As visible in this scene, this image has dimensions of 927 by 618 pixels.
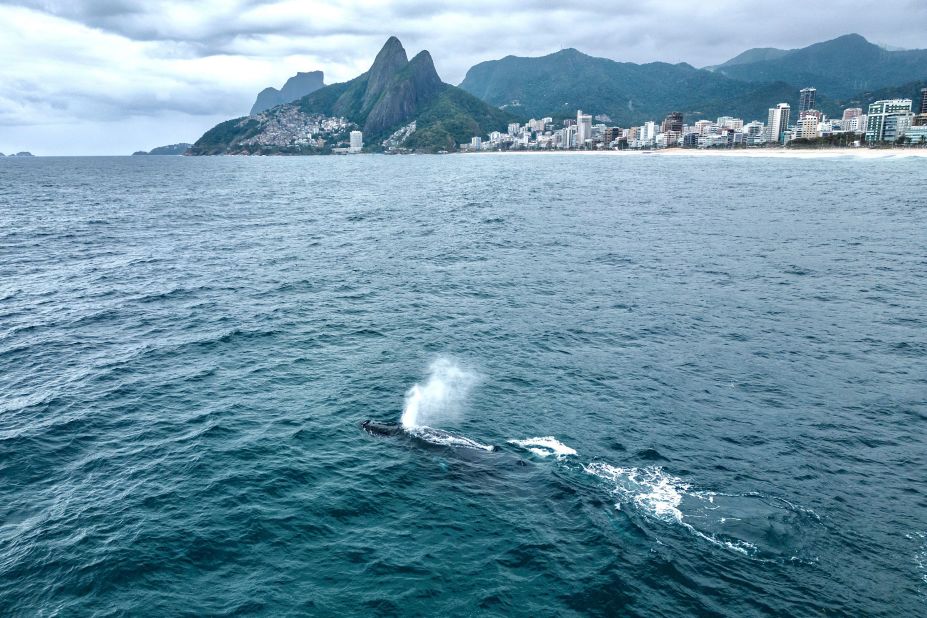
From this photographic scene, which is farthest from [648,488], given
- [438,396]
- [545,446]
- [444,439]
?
[438,396]

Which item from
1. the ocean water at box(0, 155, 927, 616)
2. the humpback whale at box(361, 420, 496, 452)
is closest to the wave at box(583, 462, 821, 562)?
the ocean water at box(0, 155, 927, 616)

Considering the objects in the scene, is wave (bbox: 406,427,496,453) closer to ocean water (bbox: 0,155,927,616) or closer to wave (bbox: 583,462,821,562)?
ocean water (bbox: 0,155,927,616)

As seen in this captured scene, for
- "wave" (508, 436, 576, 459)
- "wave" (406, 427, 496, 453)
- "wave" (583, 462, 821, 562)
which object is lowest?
"wave" (583, 462, 821, 562)

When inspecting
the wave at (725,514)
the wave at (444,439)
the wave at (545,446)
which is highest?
the wave at (444,439)

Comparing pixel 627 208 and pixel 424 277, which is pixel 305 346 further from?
pixel 627 208

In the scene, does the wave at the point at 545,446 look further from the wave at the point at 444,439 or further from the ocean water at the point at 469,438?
the wave at the point at 444,439

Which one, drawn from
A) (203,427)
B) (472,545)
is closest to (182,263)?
(203,427)

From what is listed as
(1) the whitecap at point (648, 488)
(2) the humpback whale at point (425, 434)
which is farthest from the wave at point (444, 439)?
(1) the whitecap at point (648, 488)
